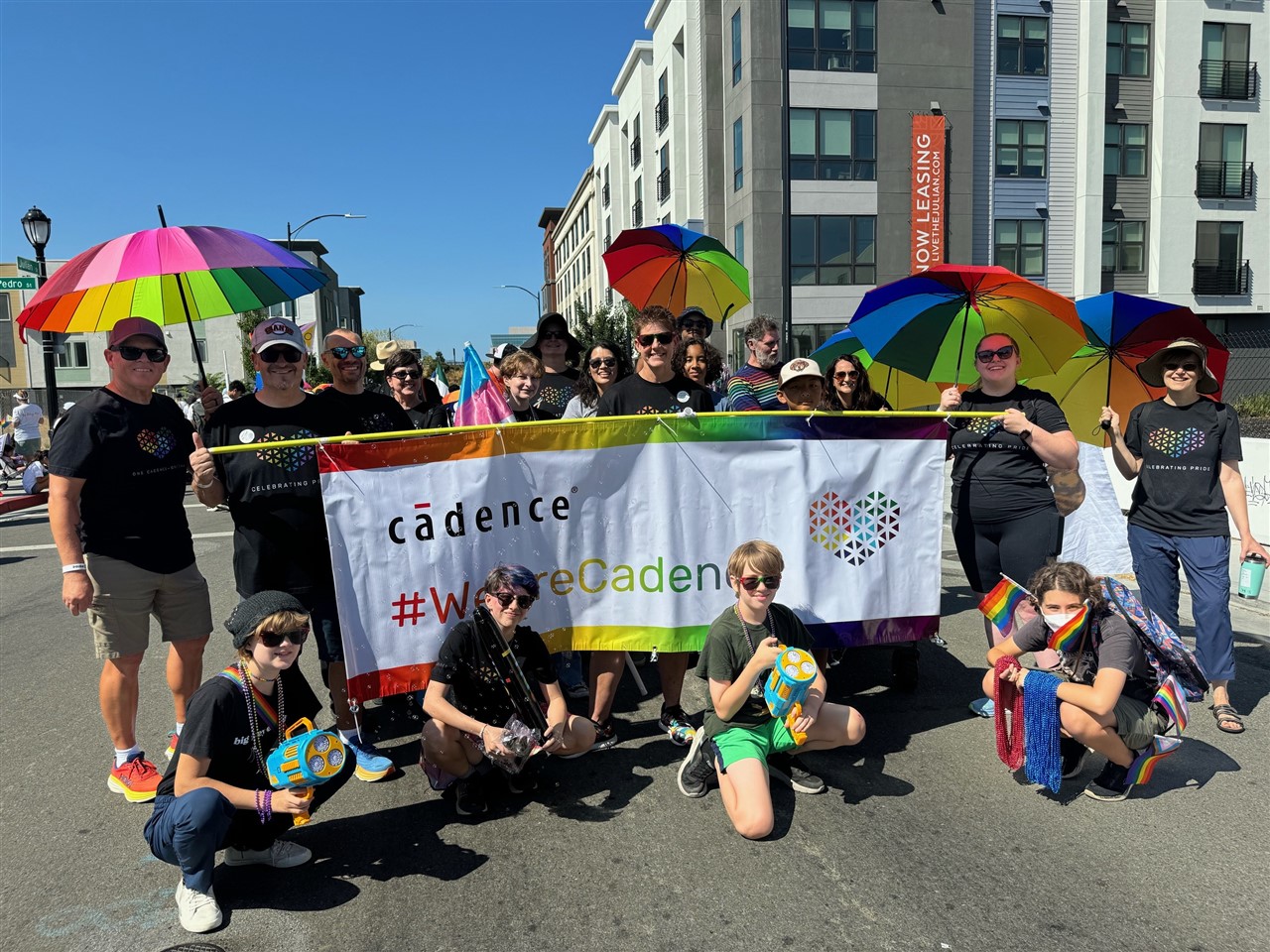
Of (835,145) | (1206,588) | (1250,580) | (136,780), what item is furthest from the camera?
(835,145)

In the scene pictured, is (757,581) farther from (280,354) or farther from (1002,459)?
(280,354)

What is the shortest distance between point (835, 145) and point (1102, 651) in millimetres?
25287

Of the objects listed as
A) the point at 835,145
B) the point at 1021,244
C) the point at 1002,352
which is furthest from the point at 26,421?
the point at 1021,244

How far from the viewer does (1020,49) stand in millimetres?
26688

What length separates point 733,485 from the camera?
167 inches

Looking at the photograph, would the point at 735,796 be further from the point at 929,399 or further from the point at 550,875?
the point at 929,399

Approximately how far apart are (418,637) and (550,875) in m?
1.31

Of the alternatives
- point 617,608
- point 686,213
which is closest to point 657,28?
point 686,213

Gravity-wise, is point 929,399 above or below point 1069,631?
above

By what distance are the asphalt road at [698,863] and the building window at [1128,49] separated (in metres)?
29.0

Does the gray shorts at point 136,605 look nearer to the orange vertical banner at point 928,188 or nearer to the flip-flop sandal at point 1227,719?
the flip-flop sandal at point 1227,719

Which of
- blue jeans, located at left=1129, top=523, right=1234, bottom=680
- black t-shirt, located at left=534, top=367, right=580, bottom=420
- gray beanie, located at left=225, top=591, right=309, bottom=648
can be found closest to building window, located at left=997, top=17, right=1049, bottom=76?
black t-shirt, located at left=534, top=367, right=580, bottom=420

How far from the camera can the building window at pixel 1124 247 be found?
27.4 metres

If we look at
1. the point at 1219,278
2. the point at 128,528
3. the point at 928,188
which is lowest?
the point at 128,528
